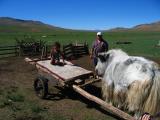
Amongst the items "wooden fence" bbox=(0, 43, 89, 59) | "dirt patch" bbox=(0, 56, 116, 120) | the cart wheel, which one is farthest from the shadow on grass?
"wooden fence" bbox=(0, 43, 89, 59)

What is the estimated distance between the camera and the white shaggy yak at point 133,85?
21.3ft

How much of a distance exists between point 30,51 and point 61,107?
17.6m

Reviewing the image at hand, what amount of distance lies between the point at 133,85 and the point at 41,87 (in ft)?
14.0

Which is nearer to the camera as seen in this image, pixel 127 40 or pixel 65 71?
pixel 65 71

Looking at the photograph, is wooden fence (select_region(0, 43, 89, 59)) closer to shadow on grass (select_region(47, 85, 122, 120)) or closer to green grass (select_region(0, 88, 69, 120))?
shadow on grass (select_region(47, 85, 122, 120))

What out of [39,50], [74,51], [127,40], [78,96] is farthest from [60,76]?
[127,40]

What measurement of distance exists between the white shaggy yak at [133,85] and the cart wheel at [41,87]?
8.07 feet

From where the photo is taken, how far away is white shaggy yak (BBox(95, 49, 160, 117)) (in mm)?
6496

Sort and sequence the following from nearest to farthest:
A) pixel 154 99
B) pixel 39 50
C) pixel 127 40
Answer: pixel 154 99 → pixel 39 50 → pixel 127 40

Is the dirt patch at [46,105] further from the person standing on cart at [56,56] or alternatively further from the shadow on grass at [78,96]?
the person standing on cart at [56,56]

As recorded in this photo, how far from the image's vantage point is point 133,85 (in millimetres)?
6699

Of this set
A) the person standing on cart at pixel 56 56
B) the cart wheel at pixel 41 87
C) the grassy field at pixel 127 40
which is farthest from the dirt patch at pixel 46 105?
the grassy field at pixel 127 40

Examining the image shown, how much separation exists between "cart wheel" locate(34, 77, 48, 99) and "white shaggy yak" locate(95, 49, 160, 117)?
2.46 metres

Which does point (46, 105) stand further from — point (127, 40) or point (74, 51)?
point (127, 40)
